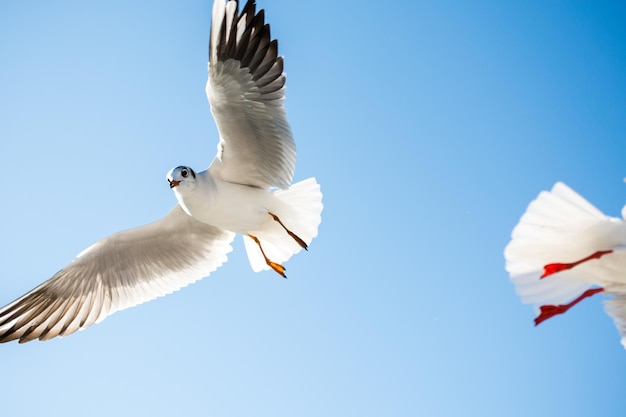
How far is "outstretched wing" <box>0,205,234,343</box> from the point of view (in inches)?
230

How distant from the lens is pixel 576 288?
151 inches

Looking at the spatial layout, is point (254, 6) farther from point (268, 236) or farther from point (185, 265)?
point (185, 265)

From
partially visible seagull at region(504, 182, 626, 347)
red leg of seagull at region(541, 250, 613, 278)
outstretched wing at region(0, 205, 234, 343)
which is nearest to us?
partially visible seagull at region(504, 182, 626, 347)

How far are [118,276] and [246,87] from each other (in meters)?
2.27

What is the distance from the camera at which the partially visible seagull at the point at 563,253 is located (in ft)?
11.3

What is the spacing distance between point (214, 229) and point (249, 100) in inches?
62.6

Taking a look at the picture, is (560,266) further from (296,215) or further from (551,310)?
(296,215)

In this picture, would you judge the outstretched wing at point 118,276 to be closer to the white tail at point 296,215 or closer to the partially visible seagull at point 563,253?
the white tail at point 296,215

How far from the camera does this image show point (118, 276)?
6.13 meters

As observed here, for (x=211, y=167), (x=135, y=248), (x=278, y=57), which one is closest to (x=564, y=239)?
(x=278, y=57)

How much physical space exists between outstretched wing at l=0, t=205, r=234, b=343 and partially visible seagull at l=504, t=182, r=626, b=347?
317 centimetres

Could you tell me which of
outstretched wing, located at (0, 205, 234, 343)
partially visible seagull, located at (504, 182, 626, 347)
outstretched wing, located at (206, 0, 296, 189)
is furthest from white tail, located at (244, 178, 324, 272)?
partially visible seagull, located at (504, 182, 626, 347)

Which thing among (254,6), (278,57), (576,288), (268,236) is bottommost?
(576,288)

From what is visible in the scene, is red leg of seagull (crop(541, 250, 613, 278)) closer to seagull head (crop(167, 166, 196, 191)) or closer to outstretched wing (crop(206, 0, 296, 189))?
outstretched wing (crop(206, 0, 296, 189))
